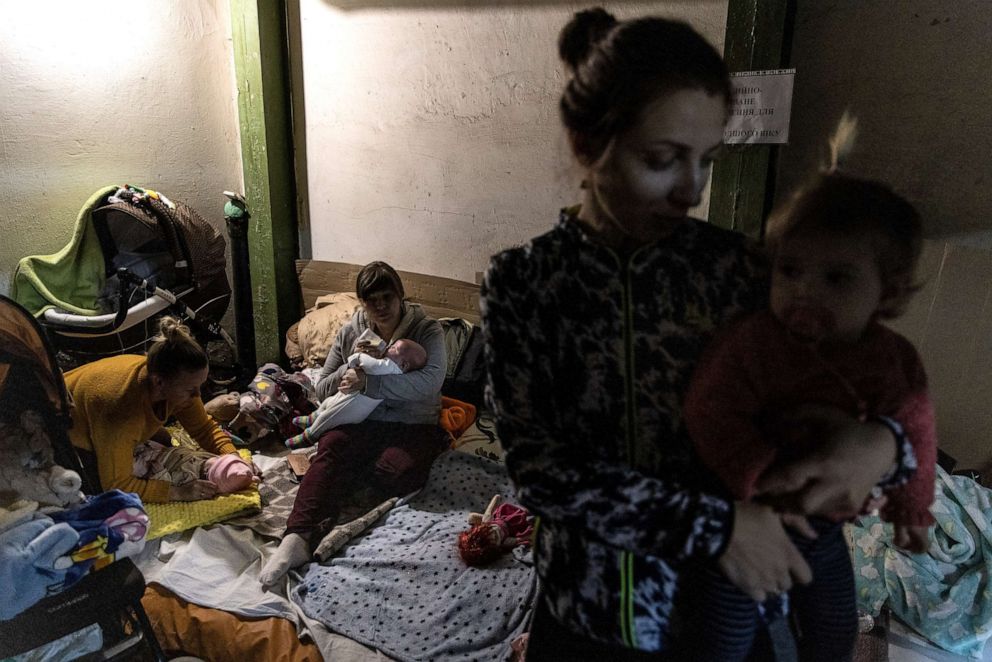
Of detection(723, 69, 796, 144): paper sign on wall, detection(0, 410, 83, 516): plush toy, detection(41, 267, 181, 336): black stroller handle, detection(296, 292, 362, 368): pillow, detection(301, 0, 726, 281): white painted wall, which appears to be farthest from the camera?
detection(296, 292, 362, 368): pillow

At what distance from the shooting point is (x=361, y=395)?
236 cm

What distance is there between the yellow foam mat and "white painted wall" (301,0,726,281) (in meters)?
1.21

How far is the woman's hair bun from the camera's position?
56 cm

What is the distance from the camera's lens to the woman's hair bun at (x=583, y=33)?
1.85 ft

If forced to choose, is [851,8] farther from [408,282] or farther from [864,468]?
[408,282]

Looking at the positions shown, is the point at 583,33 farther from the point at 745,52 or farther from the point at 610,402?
the point at 745,52

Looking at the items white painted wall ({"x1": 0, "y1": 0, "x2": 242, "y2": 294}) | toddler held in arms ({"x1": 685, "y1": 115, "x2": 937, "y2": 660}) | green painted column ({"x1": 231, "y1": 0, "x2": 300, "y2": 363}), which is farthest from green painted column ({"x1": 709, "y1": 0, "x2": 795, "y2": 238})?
white painted wall ({"x1": 0, "y1": 0, "x2": 242, "y2": 294})

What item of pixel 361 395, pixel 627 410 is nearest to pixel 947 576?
pixel 627 410

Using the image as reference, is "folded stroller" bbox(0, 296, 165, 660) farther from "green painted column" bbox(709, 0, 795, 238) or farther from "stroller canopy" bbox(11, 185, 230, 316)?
"green painted column" bbox(709, 0, 795, 238)

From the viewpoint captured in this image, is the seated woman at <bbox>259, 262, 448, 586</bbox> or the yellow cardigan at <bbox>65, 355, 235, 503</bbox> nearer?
the yellow cardigan at <bbox>65, 355, 235, 503</bbox>

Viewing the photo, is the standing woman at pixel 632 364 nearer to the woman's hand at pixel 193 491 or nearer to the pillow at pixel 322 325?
the woman's hand at pixel 193 491

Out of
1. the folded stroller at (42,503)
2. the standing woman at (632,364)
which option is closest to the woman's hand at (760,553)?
the standing woman at (632,364)

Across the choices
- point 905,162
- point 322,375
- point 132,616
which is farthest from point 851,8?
point 132,616

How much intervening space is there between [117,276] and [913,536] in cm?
319
